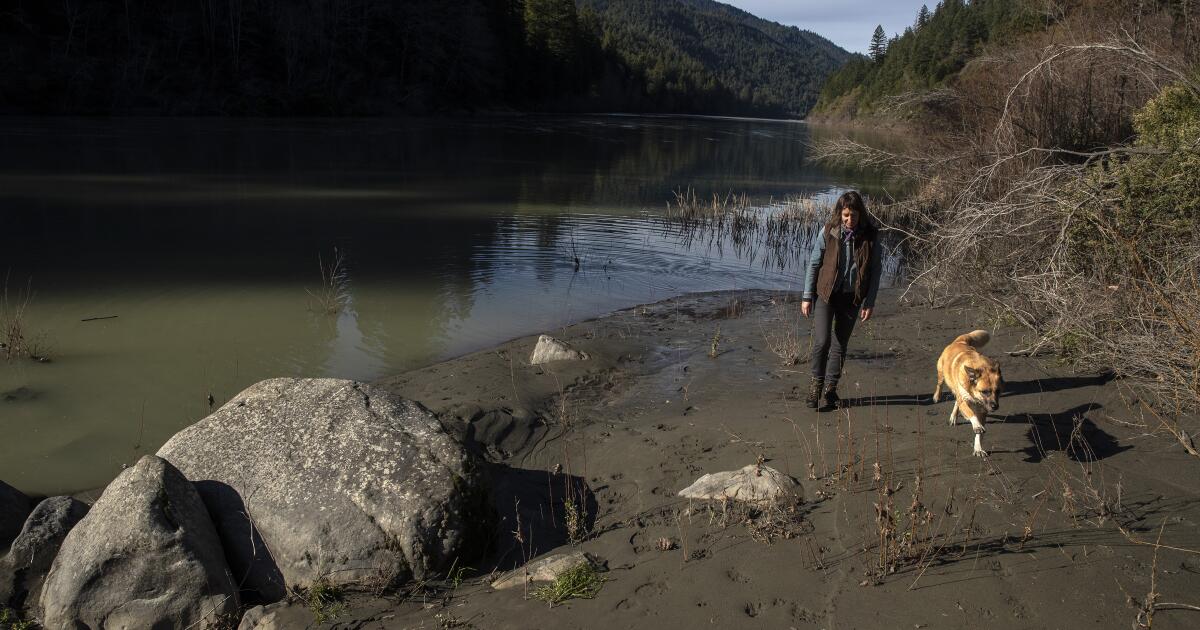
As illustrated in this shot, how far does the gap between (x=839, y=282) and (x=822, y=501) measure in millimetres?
2412

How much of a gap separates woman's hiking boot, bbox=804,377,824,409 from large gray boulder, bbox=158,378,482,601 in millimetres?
3421

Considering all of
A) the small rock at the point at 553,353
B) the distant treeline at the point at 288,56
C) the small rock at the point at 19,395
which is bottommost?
the small rock at the point at 19,395

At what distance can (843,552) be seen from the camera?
4.25 m

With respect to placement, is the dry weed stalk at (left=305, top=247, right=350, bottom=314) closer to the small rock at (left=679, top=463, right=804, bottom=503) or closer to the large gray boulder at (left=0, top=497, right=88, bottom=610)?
the large gray boulder at (left=0, top=497, right=88, bottom=610)

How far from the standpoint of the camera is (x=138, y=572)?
4.42 metres

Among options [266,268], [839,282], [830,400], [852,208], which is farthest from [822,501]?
[266,268]

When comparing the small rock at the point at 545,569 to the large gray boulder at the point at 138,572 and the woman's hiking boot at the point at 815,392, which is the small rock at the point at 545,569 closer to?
the large gray boulder at the point at 138,572

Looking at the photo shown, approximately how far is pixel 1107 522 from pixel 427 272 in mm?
11604

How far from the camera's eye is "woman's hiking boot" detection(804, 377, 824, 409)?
6918 millimetres

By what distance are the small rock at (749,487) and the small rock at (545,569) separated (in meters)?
1.03

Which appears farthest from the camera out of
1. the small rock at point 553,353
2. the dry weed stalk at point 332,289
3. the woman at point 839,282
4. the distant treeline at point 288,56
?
the distant treeline at point 288,56

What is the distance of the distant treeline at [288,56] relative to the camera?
5244cm

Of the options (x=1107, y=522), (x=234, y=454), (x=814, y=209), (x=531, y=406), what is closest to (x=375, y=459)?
(x=234, y=454)

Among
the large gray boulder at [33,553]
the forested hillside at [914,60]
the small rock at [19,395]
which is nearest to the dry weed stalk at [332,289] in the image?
the small rock at [19,395]
